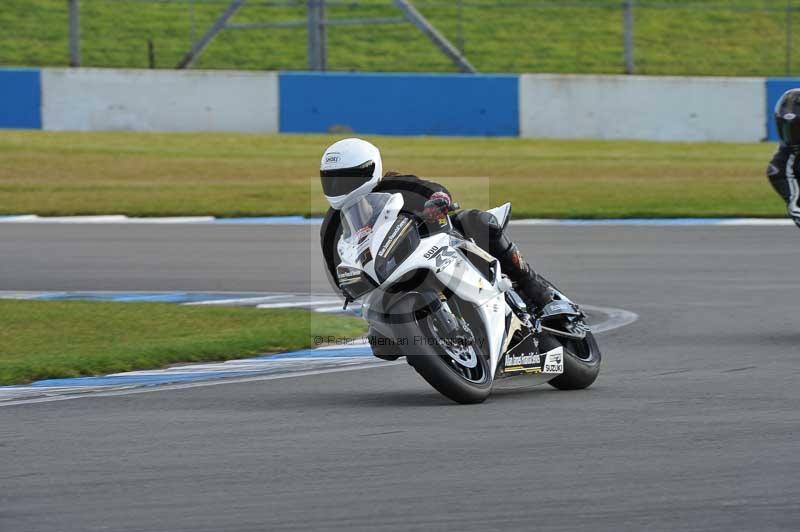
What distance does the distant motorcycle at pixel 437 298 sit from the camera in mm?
7273

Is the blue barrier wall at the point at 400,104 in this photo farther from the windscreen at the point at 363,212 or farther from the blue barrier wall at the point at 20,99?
the windscreen at the point at 363,212

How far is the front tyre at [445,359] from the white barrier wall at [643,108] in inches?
722

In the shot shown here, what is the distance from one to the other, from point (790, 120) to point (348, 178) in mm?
3932

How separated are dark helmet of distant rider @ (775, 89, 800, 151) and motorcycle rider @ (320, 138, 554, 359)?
10.3 ft

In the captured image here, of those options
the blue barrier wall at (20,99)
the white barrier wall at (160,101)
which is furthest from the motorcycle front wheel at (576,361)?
the blue barrier wall at (20,99)

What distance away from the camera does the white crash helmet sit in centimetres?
739

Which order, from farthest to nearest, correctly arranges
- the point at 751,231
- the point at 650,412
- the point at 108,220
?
the point at 108,220 → the point at 751,231 → the point at 650,412

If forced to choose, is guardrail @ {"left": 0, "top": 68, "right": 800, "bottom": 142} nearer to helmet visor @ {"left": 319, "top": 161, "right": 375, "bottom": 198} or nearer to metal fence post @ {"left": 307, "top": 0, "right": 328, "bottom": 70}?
metal fence post @ {"left": 307, "top": 0, "right": 328, "bottom": 70}

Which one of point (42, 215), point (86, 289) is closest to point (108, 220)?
point (42, 215)

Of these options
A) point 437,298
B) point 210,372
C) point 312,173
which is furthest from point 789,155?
point 312,173

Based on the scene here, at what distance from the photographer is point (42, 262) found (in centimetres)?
1477

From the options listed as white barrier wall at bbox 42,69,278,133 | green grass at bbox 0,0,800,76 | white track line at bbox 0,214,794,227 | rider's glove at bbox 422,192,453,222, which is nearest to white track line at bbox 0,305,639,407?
rider's glove at bbox 422,192,453,222

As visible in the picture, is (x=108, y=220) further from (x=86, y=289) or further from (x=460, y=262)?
(x=460, y=262)

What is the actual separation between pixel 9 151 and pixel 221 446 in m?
18.0
